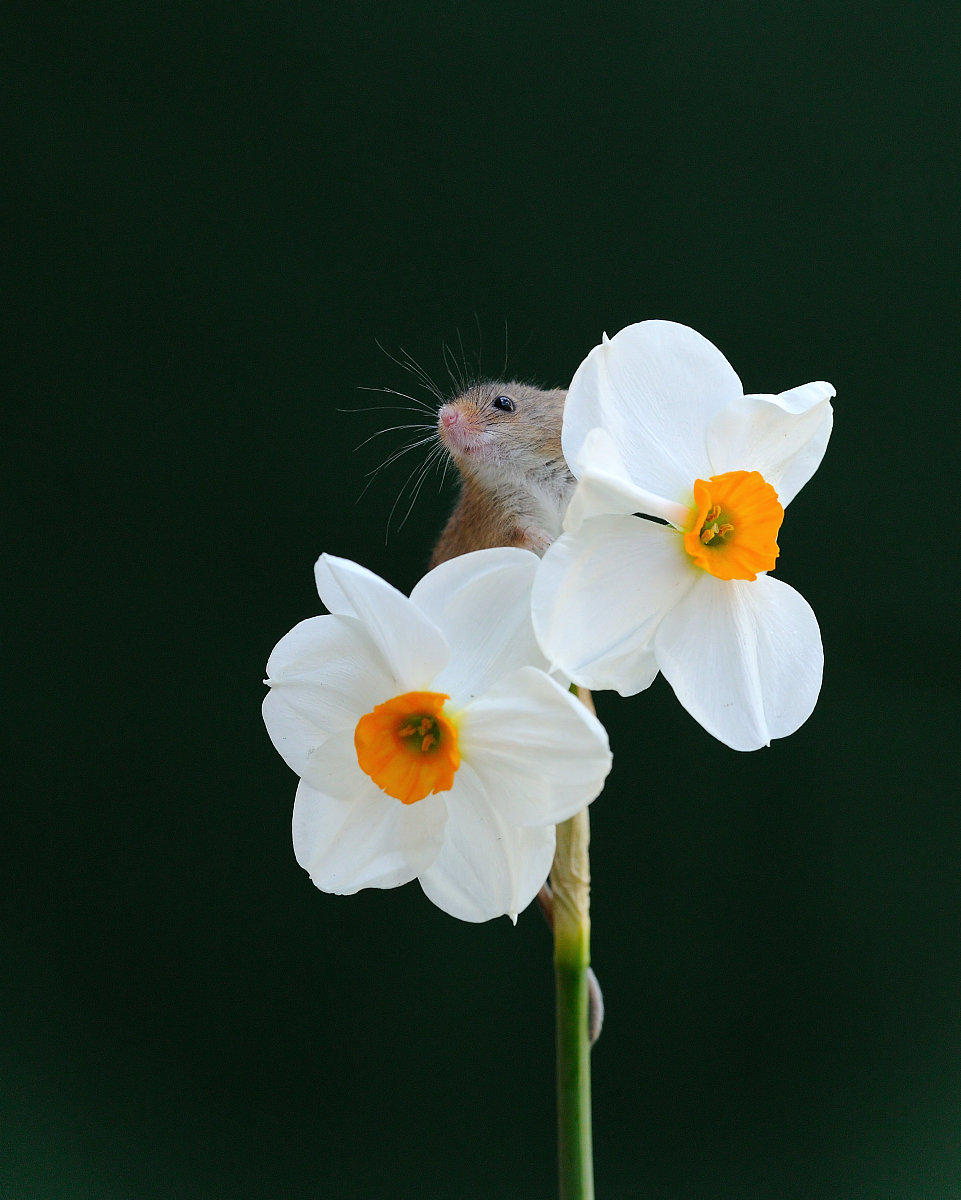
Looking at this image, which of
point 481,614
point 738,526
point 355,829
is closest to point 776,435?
point 738,526

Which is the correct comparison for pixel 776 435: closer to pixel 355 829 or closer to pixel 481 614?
pixel 481 614

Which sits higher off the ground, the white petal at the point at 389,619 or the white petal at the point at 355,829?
the white petal at the point at 389,619

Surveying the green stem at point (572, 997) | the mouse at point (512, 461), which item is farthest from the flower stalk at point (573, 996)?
the mouse at point (512, 461)

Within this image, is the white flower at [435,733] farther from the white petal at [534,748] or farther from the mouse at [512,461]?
the mouse at [512,461]

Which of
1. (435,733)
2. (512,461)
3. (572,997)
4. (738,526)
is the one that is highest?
(512,461)

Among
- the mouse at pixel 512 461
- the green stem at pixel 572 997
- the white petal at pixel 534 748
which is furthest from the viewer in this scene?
the mouse at pixel 512 461

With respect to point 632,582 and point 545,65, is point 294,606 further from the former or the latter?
point 632,582
